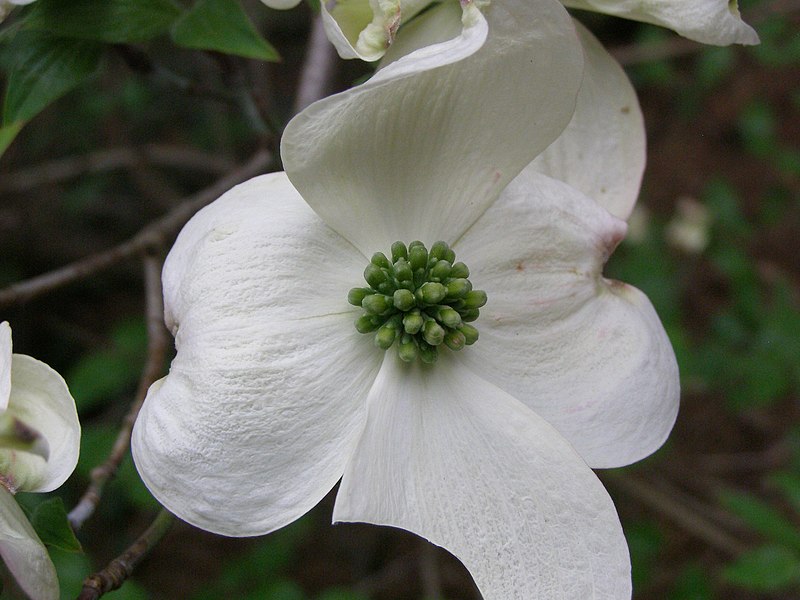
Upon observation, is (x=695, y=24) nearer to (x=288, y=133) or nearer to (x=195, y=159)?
(x=288, y=133)

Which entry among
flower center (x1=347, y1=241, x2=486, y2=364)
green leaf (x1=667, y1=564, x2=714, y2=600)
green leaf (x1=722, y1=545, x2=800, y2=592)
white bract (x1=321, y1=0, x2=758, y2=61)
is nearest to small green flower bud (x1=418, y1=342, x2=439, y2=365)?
flower center (x1=347, y1=241, x2=486, y2=364)

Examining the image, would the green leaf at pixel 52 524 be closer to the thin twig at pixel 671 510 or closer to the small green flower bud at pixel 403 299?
the small green flower bud at pixel 403 299

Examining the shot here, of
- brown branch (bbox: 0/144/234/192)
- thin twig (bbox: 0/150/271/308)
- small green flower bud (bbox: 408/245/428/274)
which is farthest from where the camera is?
brown branch (bbox: 0/144/234/192)

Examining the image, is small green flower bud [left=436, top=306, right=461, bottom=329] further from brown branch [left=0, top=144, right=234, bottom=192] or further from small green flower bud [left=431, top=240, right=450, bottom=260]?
brown branch [left=0, top=144, right=234, bottom=192]

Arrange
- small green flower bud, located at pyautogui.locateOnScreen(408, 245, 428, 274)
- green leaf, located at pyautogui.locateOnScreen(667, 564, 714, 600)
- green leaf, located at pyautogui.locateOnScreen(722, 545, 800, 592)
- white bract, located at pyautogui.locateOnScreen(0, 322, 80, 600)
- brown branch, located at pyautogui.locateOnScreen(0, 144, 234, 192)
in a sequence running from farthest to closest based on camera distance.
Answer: green leaf, located at pyautogui.locateOnScreen(667, 564, 714, 600)
brown branch, located at pyautogui.locateOnScreen(0, 144, 234, 192)
green leaf, located at pyautogui.locateOnScreen(722, 545, 800, 592)
small green flower bud, located at pyautogui.locateOnScreen(408, 245, 428, 274)
white bract, located at pyautogui.locateOnScreen(0, 322, 80, 600)

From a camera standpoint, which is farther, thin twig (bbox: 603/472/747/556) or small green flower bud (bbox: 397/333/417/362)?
thin twig (bbox: 603/472/747/556)

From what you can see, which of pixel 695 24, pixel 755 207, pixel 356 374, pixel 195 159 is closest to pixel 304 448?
pixel 356 374
